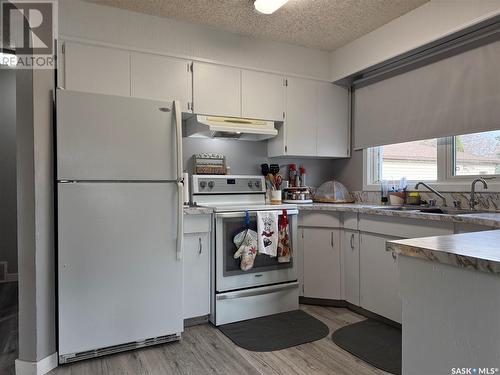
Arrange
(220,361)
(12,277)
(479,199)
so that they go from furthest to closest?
(12,277), (479,199), (220,361)

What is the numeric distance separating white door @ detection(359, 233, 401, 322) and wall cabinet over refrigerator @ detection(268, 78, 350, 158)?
40.9 inches

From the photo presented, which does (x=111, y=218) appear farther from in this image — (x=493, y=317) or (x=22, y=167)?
(x=493, y=317)

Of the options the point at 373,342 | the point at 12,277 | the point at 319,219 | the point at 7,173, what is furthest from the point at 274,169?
the point at 12,277

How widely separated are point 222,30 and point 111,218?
1.86 metres

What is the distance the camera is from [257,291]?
107 inches

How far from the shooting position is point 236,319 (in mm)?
2639

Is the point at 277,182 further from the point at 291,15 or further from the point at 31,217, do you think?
the point at 31,217

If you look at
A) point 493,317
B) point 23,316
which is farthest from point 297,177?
point 493,317

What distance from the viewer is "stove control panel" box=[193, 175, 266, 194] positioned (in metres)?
2.95

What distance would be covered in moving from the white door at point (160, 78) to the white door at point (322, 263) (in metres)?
1.56

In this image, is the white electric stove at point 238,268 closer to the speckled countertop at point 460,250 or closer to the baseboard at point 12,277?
the speckled countertop at point 460,250

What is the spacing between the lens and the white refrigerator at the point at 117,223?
6.66 feet

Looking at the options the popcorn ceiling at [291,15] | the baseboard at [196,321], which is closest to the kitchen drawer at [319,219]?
the baseboard at [196,321]

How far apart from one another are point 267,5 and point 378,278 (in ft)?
7.06
